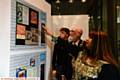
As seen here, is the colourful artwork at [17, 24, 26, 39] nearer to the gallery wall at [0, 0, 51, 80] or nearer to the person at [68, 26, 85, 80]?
the gallery wall at [0, 0, 51, 80]

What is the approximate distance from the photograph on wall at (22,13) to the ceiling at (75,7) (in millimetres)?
3738

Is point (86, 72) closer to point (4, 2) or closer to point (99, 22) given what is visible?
point (4, 2)

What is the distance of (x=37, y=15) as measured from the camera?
8.43ft

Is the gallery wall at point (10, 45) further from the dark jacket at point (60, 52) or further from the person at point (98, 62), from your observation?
the dark jacket at point (60, 52)

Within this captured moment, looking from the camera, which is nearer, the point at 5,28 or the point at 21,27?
the point at 5,28

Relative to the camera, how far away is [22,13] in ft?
6.93

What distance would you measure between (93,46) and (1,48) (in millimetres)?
993

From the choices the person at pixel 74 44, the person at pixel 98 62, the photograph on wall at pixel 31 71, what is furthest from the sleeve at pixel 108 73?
the person at pixel 74 44

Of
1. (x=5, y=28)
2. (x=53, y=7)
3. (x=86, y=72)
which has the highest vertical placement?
(x=53, y=7)

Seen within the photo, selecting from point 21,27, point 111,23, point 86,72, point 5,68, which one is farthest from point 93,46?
point 111,23

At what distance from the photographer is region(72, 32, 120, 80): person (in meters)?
2.45

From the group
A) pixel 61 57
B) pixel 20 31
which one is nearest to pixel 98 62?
pixel 20 31

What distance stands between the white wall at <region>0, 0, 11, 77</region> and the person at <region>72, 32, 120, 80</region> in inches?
36.9

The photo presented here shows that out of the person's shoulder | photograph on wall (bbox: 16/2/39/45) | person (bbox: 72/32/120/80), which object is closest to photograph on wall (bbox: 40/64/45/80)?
photograph on wall (bbox: 16/2/39/45)
